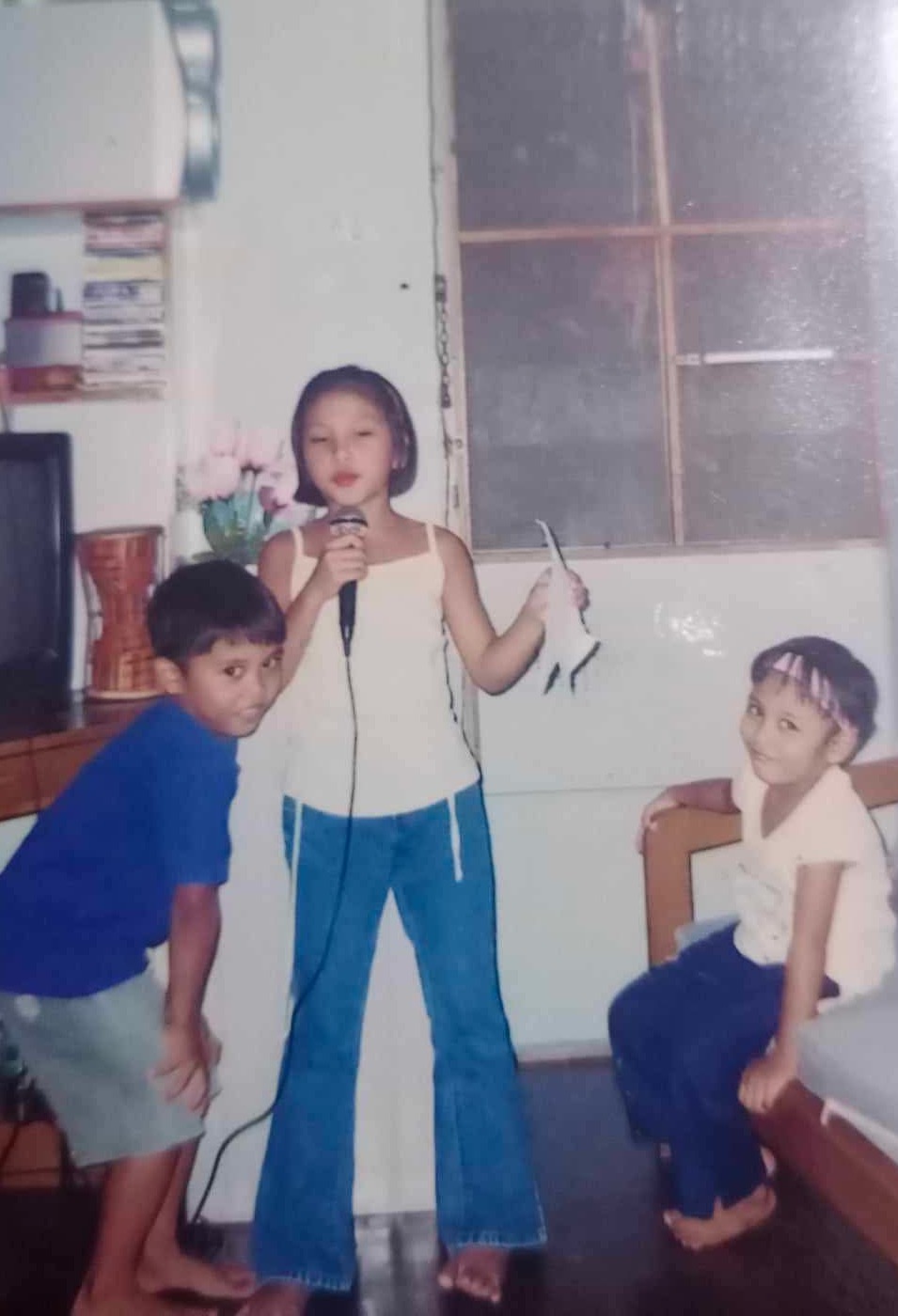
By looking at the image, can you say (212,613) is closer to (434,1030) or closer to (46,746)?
(46,746)

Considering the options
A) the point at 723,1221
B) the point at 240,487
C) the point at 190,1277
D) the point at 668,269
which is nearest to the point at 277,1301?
the point at 190,1277

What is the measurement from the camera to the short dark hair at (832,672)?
113cm

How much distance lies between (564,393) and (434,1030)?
0.64m

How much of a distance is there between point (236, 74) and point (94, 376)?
1.04 ft

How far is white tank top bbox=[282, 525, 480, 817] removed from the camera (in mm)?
1122

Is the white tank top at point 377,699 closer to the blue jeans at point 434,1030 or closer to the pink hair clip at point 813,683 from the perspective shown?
the blue jeans at point 434,1030

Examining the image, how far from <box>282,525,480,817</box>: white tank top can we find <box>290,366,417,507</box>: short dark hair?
6 centimetres

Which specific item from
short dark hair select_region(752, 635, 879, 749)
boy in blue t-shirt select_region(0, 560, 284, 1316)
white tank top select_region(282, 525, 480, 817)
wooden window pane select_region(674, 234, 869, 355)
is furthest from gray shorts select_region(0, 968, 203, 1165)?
wooden window pane select_region(674, 234, 869, 355)

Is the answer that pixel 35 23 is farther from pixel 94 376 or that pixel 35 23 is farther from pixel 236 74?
pixel 94 376

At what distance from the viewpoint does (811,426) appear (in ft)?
3.68

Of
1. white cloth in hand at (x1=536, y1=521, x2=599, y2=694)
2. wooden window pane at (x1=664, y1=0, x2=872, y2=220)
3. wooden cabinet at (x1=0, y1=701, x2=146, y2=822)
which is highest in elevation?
wooden window pane at (x1=664, y1=0, x2=872, y2=220)

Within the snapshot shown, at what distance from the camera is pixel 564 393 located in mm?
1176

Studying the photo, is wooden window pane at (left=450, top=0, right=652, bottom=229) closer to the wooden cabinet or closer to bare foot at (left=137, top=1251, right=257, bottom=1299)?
the wooden cabinet

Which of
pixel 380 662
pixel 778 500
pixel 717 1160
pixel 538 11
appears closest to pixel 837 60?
pixel 538 11
